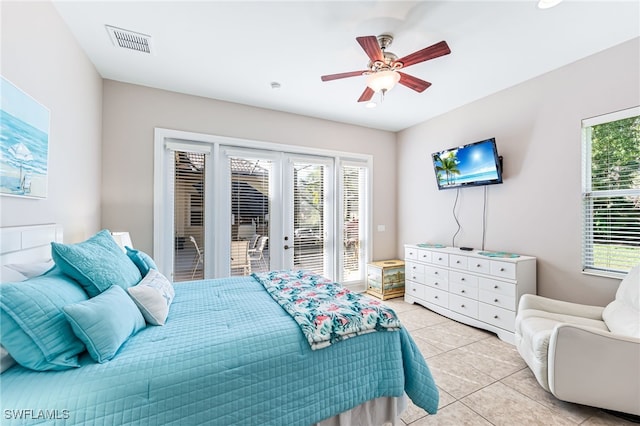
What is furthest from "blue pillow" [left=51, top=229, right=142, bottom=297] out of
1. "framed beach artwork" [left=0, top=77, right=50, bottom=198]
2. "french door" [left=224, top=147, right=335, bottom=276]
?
"french door" [left=224, top=147, right=335, bottom=276]

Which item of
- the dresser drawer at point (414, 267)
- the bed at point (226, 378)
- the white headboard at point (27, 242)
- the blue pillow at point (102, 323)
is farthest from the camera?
the dresser drawer at point (414, 267)

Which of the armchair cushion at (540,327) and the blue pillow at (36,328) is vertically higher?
the blue pillow at (36,328)

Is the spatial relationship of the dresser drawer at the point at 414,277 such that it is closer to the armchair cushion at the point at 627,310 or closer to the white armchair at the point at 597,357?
the white armchair at the point at 597,357

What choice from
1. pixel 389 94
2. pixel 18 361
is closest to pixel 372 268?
pixel 389 94

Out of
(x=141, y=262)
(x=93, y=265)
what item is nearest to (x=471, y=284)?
(x=141, y=262)

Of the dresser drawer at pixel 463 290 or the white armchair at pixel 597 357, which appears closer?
the white armchair at pixel 597 357

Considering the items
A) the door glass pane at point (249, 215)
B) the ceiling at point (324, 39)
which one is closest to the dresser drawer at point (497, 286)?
the ceiling at point (324, 39)

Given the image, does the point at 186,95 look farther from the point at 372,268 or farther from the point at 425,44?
the point at 372,268

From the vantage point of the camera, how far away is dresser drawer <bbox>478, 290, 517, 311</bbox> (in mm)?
2751

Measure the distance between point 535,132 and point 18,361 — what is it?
4.21 m

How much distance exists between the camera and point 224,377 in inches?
45.6

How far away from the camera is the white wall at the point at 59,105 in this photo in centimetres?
148

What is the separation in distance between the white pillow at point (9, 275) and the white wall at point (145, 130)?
1.81 meters

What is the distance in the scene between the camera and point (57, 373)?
101 cm
